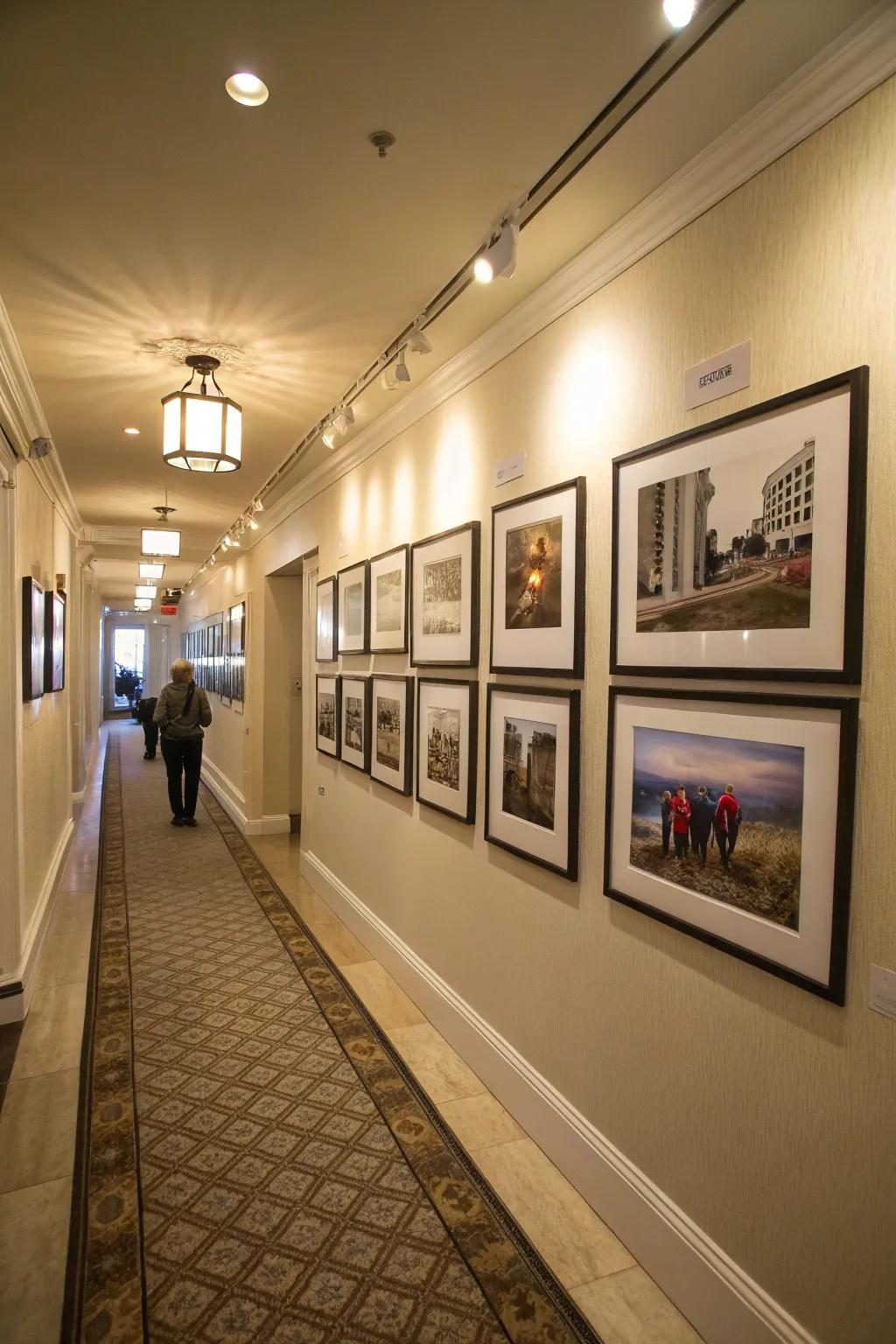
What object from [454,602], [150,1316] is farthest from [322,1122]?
[454,602]

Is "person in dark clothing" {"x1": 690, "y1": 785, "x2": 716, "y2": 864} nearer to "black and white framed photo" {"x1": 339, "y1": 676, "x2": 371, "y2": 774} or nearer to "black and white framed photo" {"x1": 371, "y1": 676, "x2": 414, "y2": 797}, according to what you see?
"black and white framed photo" {"x1": 371, "y1": 676, "x2": 414, "y2": 797}

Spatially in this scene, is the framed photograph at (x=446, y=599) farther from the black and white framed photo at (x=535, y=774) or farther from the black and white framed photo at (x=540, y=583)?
the black and white framed photo at (x=535, y=774)

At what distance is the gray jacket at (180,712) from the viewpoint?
7.59m

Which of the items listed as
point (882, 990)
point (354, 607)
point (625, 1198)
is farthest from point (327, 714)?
point (882, 990)

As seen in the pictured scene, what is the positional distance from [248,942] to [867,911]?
385 centimetres

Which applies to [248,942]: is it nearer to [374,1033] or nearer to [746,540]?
[374,1033]

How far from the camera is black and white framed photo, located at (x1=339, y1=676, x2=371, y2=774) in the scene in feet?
14.8

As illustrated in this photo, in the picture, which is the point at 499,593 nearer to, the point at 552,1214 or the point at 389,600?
the point at 389,600

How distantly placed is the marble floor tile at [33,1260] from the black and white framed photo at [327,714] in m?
3.03

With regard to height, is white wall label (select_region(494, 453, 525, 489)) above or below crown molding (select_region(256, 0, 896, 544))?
below

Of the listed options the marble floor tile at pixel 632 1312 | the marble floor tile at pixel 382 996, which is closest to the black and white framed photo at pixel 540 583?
the marble floor tile at pixel 632 1312

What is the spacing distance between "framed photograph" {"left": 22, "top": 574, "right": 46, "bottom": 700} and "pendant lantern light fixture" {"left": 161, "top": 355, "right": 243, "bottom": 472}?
50.9 inches

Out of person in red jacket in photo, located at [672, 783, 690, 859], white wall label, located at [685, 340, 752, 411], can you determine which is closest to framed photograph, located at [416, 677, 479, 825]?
person in red jacket in photo, located at [672, 783, 690, 859]

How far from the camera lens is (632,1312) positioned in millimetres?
1978
